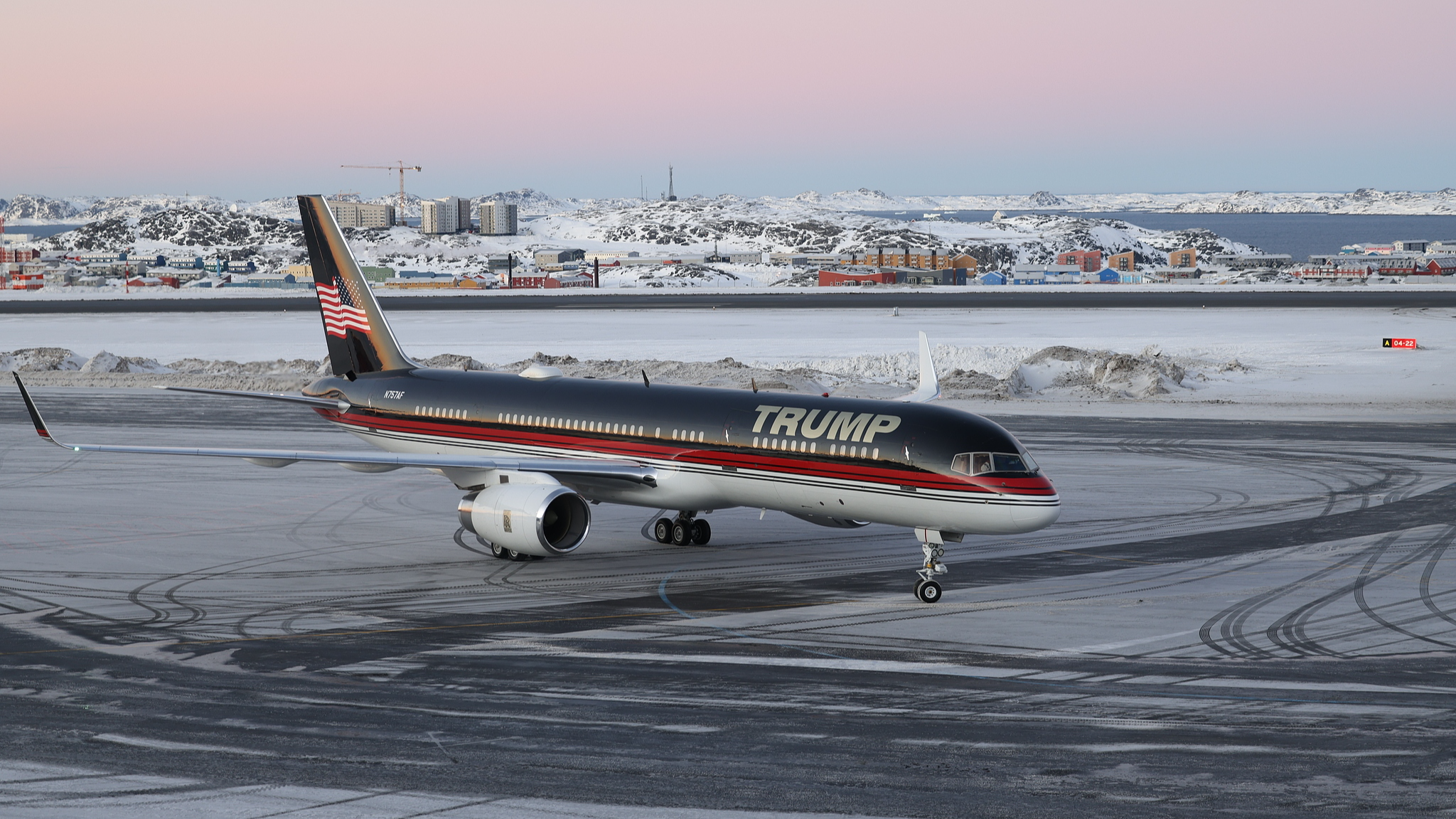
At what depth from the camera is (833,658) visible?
23812 millimetres

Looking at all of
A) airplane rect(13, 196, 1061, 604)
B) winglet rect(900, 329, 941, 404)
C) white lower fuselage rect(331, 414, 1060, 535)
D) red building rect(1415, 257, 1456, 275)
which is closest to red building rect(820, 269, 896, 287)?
red building rect(1415, 257, 1456, 275)

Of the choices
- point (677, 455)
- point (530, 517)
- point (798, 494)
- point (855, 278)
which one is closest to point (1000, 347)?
point (677, 455)

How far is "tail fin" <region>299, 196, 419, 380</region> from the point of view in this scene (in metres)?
41.6

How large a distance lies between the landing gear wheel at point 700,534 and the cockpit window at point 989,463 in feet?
29.7

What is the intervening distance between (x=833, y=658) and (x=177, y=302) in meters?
128

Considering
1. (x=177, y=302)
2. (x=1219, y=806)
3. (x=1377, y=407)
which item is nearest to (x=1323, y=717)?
(x=1219, y=806)

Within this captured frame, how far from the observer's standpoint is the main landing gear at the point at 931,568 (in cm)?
2830

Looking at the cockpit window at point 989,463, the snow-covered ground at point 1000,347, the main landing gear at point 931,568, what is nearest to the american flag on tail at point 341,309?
the main landing gear at point 931,568

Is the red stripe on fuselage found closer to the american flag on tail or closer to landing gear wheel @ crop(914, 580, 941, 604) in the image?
landing gear wheel @ crop(914, 580, 941, 604)

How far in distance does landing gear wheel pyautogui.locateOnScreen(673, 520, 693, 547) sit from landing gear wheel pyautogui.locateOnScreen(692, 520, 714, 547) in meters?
0.14

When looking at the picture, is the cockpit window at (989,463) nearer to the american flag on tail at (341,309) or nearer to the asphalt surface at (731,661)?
the asphalt surface at (731,661)

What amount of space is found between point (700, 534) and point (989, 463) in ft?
32.2

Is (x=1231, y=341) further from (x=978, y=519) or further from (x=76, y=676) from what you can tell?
(x=76, y=676)

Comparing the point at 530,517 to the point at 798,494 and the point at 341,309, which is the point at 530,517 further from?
the point at 341,309
